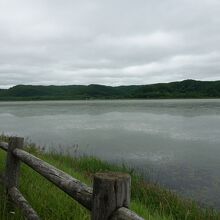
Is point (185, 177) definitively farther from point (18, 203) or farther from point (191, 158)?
point (18, 203)

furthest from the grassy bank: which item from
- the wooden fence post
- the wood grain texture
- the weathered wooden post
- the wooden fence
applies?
the weathered wooden post

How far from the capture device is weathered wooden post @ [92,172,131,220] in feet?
9.41

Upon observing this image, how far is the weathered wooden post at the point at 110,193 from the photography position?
9.41 feet

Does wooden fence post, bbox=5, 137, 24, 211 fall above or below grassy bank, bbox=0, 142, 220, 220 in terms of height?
above

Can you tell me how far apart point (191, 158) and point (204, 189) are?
5560 mm

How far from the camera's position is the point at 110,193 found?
2.88 m

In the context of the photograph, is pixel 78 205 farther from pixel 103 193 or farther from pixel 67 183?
pixel 103 193

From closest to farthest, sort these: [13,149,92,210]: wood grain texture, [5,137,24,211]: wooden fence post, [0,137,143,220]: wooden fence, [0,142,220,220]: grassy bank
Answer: [0,137,143,220]: wooden fence, [13,149,92,210]: wood grain texture, [0,142,220,220]: grassy bank, [5,137,24,211]: wooden fence post

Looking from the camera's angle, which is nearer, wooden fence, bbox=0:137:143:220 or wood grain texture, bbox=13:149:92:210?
wooden fence, bbox=0:137:143:220

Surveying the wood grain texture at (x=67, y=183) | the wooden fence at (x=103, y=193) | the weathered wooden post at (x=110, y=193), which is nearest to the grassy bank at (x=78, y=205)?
the wood grain texture at (x=67, y=183)

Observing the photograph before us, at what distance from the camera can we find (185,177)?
43.1 feet

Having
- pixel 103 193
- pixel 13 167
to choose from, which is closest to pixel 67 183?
pixel 103 193

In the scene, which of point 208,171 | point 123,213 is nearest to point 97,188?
point 123,213

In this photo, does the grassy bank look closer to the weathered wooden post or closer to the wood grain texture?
the wood grain texture
